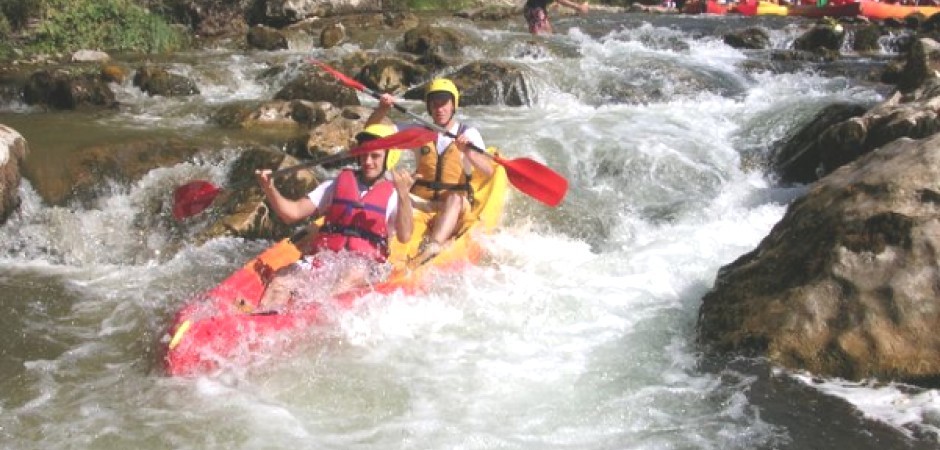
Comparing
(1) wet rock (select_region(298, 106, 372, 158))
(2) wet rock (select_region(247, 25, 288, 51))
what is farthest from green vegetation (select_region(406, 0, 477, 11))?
(1) wet rock (select_region(298, 106, 372, 158))

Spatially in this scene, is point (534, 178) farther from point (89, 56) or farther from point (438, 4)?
point (438, 4)

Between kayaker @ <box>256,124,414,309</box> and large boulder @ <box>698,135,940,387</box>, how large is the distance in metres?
1.75

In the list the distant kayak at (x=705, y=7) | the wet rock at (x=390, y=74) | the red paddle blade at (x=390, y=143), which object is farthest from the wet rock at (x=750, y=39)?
the red paddle blade at (x=390, y=143)

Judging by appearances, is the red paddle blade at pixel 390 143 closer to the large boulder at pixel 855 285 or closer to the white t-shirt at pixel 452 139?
the white t-shirt at pixel 452 139

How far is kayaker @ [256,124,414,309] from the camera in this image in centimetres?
416

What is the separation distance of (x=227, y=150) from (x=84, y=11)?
6.84 metres

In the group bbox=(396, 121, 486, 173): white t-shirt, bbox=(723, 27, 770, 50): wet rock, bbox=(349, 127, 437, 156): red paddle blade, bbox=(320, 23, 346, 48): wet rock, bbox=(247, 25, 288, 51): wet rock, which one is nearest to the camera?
bbox=(349, 127, 437, 156): red paddle blade

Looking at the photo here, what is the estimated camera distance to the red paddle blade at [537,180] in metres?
4.89

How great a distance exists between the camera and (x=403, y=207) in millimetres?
4191

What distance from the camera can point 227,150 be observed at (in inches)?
271

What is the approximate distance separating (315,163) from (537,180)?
4.82ft

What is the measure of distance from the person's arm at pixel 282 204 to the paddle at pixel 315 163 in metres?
0.12

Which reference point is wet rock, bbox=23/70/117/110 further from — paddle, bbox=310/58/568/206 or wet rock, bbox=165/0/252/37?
wet rock, bbox=165/0/252/37

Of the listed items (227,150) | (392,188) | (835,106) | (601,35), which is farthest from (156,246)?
(601,35)
